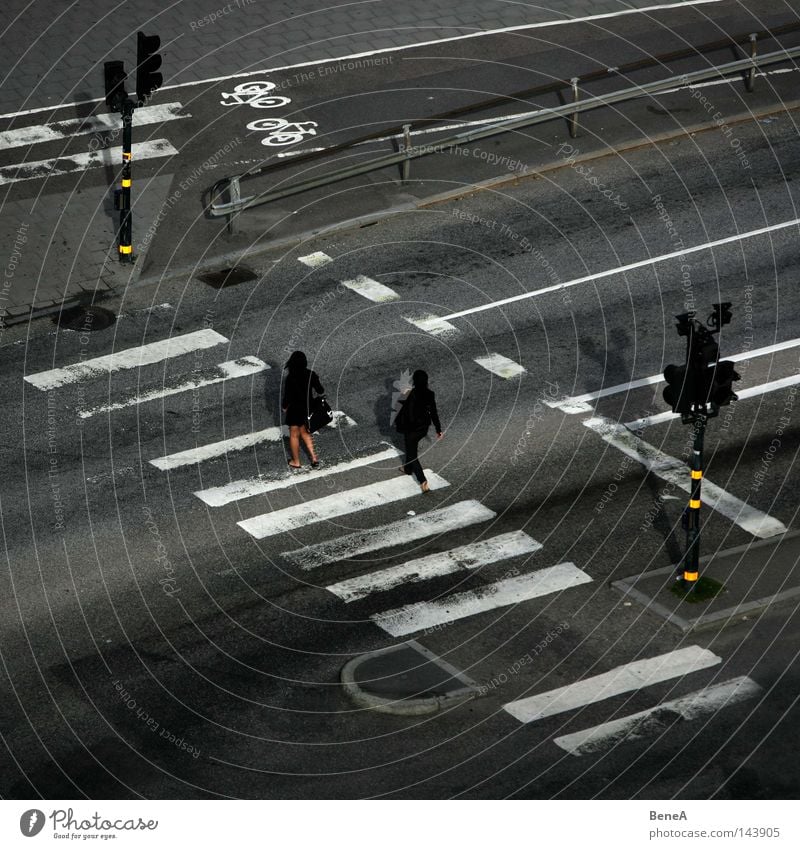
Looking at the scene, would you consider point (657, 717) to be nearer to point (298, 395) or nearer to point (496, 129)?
point (298, 395)

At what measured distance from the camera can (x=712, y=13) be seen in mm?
35094

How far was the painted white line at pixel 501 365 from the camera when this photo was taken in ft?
80.8

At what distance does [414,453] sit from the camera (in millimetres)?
22281

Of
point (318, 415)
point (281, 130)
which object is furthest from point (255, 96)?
point (318, 415)

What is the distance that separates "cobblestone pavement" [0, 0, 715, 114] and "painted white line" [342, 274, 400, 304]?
7.75 metres

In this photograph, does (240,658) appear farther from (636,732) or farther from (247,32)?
(247,32)

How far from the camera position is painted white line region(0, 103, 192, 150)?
30.9m

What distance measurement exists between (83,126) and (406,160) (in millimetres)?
6138

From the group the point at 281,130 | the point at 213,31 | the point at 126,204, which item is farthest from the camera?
the point at 213,31

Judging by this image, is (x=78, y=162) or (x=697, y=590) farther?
(x=78, y=162)

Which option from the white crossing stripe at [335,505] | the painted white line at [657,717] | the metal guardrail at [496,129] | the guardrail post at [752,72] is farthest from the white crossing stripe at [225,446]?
the guardrail post at [752,72]

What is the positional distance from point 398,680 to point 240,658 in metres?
1.78
